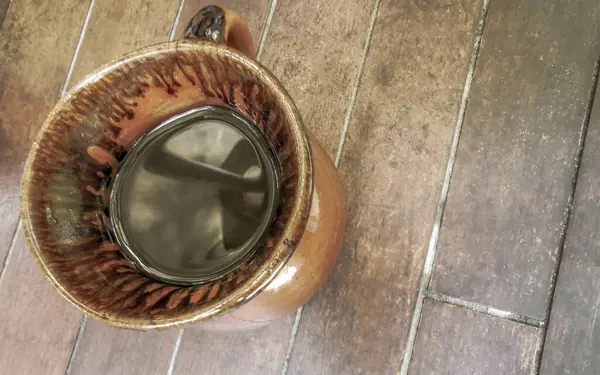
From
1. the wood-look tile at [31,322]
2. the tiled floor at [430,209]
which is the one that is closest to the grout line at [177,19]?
→ the tiled floor at [430,209]

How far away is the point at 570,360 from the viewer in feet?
2.19

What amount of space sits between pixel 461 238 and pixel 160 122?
40cm

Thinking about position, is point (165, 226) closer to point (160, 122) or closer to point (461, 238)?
point (160, 122)

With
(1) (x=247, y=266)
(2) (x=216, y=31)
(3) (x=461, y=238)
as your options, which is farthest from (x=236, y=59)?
(3) (x=461, y=238)

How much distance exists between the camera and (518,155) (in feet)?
2.36

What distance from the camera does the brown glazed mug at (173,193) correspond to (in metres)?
0.42

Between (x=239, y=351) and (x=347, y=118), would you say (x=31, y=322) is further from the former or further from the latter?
(x=347, y=118)

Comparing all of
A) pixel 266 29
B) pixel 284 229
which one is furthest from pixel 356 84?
pixel 284 229

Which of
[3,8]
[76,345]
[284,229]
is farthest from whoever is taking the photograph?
[3,8]

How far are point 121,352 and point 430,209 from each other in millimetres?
458

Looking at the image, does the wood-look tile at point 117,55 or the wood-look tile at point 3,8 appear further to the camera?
the wood-look tile at point 3,8

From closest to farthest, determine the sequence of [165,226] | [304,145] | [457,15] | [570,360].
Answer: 1. [304,145]
2. [165,226]
3. [570,360]
4. [457,15]

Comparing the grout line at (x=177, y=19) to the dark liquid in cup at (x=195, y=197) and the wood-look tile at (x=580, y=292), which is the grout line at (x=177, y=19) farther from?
the wood-look tile at (x=580, y=292)

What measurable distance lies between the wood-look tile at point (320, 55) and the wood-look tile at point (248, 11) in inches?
0.7
